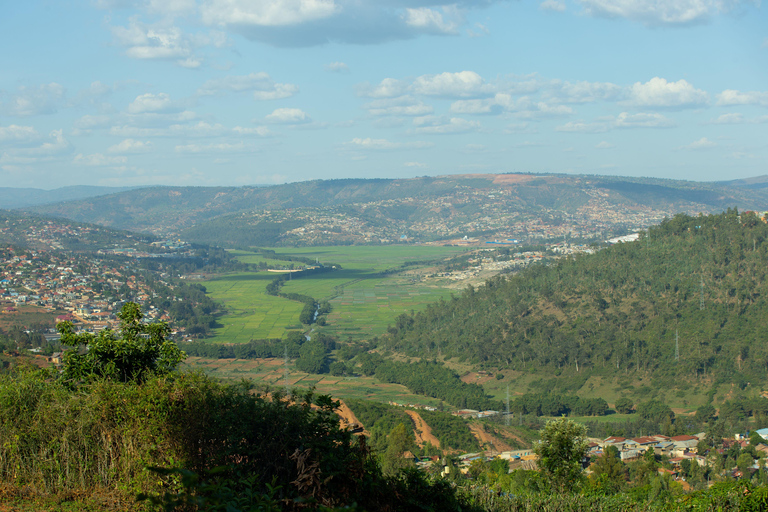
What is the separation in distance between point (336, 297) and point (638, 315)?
215ft

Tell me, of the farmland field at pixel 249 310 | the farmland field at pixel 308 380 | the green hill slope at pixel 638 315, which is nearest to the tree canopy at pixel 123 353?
the farmland field at pixel 308 380

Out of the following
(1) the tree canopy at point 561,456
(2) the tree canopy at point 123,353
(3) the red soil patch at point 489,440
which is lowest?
(3) the red soil patch at point 489,440

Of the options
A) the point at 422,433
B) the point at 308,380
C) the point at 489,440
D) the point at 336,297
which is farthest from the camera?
the point at 336,297

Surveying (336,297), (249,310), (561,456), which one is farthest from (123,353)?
(336,297)

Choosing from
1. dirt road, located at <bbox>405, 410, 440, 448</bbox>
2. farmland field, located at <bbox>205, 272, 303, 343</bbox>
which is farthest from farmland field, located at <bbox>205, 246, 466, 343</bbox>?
dirt road, located at <bbox>405, 410, 440, 448</bbox>

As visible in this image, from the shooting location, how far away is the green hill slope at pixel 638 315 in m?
63.0

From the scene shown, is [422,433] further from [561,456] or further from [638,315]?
[638,315]

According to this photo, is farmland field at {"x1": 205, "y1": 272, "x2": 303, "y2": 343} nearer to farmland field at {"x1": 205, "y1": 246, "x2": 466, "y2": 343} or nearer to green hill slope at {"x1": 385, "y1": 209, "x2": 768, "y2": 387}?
farmland field at {"x1": 205, "y1": 246, "x2": 466, "y2": 343}

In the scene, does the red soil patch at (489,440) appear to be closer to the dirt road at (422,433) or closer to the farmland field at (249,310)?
the dirt road at (422,433)

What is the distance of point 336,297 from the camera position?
406 feet

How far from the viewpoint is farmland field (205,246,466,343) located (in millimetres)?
93438

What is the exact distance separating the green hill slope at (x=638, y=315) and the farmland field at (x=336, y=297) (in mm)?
12945

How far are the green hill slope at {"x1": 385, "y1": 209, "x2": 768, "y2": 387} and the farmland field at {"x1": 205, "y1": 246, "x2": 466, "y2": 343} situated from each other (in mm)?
12945

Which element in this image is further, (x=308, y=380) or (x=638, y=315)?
(x=638, y=315)
